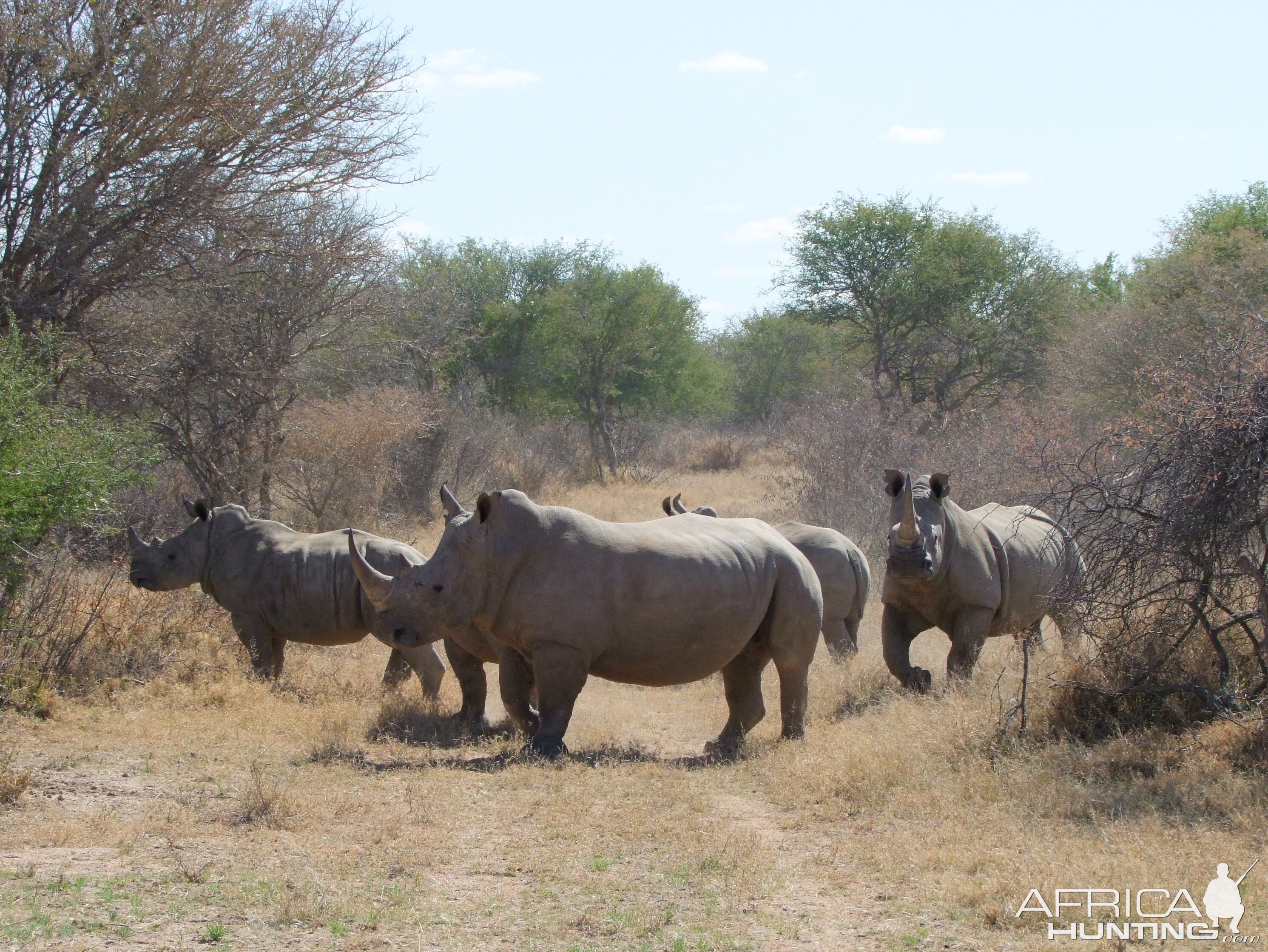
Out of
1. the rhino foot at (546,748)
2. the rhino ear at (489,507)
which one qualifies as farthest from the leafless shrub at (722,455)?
the rhino foot at (546,748)

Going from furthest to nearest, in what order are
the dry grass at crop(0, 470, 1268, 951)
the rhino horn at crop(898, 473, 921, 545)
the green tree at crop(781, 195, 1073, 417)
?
the green tree at crop(781, 195, 1073, 417) → the rhino horn at crop(898, 473, 921, 545) → the dry grass at crop(0, 470, 1268, 951)

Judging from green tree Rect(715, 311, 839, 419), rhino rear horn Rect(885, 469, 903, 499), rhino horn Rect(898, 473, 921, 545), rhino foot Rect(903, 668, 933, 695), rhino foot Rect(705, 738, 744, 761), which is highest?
green tree Rect(715, 311, 839, 419)

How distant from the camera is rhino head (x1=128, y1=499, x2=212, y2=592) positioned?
37.7ft

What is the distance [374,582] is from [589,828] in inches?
101

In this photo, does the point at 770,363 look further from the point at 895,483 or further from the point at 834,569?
the point at 895,483

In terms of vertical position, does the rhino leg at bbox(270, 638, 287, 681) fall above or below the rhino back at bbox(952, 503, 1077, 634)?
below

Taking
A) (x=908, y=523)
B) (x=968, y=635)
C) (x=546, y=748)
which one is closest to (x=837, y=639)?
(x=968, y=635)

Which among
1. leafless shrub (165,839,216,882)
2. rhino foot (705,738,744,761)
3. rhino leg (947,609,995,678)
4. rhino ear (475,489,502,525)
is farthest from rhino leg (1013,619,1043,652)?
leafless shrub (165,839,216,882)

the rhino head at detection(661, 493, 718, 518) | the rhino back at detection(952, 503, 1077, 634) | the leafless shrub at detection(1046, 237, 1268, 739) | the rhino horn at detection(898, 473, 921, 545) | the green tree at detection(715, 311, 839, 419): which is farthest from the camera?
the green tree at detection(715, 311, 839, 419)

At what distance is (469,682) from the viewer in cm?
996

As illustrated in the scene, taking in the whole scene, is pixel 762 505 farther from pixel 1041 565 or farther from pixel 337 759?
pixel 337 759

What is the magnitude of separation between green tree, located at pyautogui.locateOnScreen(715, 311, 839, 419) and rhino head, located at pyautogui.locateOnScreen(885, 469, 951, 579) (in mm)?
34382

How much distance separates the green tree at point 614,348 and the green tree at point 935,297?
506 cm

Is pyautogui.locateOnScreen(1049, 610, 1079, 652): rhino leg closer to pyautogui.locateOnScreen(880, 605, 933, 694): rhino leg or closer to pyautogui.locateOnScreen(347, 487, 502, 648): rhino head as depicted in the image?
pyautogui.locateOnScreen(880, 605, 933, 694): rhino leg
